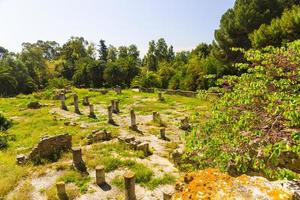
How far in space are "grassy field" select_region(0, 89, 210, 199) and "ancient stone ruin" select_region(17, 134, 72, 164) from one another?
54cm

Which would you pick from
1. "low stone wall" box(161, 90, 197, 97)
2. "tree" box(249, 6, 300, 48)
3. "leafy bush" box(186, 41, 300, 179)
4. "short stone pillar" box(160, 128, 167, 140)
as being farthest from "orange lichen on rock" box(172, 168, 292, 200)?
"low stone wall" box(161, 90, 197, 97)

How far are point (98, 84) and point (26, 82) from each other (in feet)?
42.6

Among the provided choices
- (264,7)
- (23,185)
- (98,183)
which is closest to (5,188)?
(23,185)

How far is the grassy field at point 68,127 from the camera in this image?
12055 mm

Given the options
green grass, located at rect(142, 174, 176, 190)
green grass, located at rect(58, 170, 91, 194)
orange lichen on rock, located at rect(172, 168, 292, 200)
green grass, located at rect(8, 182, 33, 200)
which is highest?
orange lichen on rock, located at rect(172, 168, 292, 200)

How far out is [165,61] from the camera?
6019 cm

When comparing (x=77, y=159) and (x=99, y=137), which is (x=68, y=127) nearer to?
(x=99, y=137)

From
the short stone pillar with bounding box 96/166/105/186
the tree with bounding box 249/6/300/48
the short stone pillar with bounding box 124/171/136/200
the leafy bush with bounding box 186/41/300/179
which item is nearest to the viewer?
the leafy bush with bounding box 186/41/300/179

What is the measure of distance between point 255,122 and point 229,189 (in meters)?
3.37

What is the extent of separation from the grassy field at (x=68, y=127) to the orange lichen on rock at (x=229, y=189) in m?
4.07

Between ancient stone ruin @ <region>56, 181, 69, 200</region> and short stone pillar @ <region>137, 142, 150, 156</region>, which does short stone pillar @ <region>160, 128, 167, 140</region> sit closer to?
short stone pillar @ <region>137, 142, 150, 156</region>

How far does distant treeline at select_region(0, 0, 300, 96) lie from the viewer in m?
28.4

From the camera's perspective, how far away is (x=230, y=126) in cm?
629

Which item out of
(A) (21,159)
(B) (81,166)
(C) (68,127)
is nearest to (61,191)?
(B) (81,166)
